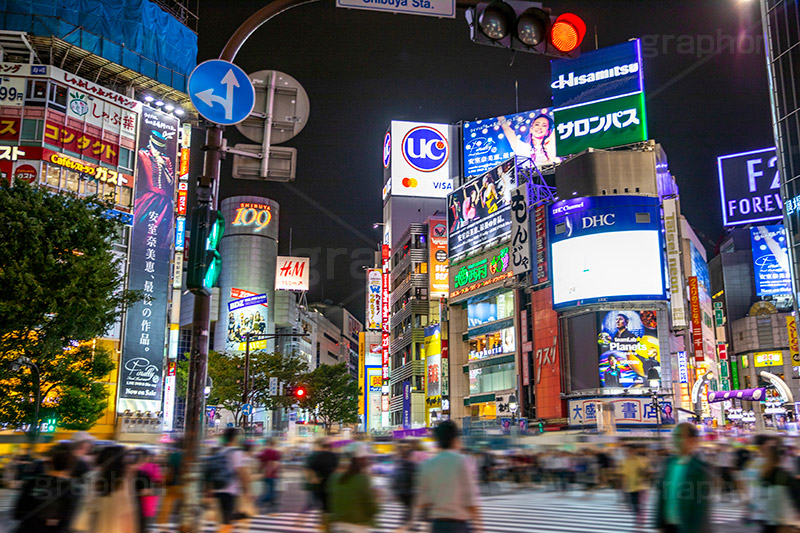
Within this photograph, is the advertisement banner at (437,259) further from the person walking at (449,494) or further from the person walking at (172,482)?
the person walking at (449,494)

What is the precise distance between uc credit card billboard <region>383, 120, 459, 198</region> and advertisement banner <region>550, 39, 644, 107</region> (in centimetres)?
3789

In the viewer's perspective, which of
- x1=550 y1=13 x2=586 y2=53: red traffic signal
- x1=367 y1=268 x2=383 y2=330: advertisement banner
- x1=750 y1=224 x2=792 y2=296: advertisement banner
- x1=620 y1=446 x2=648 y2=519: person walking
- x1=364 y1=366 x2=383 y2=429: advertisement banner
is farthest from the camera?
x1=750 y1=224 x2=792 y2=296: advertisement banner

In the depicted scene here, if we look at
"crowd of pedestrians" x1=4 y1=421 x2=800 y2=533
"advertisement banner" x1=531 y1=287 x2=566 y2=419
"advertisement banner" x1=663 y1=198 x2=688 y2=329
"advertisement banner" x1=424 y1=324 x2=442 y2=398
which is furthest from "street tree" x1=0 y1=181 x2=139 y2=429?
"advertisement banner" x1=424 y1=324 x2=442 y2=398

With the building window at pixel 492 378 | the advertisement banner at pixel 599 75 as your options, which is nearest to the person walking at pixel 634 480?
the building window at pixel 492 378

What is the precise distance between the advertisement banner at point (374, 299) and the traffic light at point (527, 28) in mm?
94737

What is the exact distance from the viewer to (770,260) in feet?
385

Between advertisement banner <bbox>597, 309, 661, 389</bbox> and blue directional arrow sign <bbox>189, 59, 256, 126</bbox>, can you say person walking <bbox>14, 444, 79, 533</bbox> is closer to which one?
blue directional arrow sign <bbox>189, 59, 256, 126</bbox>

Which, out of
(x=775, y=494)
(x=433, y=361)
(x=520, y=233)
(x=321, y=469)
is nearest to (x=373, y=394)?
(x=433, y=361)

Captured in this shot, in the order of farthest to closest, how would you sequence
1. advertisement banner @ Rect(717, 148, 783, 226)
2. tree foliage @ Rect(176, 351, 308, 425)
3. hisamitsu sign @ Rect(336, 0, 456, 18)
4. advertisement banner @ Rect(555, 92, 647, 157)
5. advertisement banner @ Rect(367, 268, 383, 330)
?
1. advertisement banner @ Rect(367, 268, 383, 330)
2. advertisement banner @ Rect(717, 148, 783, 226)
3. tree foliage @ Rect(176, 351, 308, 425)
4. advertisement banner @ Rect(555, 92, 647, 157)
5. hisamitsu sign @ Rect(336, 0, 456, 18)

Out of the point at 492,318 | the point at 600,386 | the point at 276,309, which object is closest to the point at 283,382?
the point at 492,318

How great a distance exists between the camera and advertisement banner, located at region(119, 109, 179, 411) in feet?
198

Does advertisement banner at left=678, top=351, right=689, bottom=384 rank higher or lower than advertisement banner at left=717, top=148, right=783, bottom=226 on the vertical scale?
lower

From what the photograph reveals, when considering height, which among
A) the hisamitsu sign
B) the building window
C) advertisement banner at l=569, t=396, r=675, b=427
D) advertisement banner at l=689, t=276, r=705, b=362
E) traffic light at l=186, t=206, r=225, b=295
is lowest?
advertisement banner at l=569, t=396, r=675, b=427

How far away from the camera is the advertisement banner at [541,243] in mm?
60344
